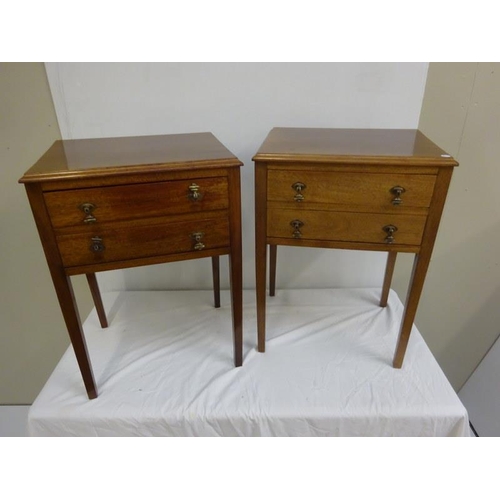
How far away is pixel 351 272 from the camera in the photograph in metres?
1.64

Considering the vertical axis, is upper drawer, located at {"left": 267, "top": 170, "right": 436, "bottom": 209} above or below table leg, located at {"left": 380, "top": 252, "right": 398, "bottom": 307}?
above

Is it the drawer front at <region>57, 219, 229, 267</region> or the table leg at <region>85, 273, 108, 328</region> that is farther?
the table leg at <region>85, 273, 108, 328</region>

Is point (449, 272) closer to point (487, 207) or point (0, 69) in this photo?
point (487, 207)

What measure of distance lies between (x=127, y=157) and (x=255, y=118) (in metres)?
0.55

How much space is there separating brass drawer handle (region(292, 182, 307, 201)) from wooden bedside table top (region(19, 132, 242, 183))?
0.59 feet

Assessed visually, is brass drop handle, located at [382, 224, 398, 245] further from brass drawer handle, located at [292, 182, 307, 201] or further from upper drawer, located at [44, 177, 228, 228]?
upper drawer, located at [44, 177, 228, 228]

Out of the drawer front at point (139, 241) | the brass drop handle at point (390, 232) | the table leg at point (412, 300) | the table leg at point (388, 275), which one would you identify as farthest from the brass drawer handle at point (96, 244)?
the table leg at point (388, 275)

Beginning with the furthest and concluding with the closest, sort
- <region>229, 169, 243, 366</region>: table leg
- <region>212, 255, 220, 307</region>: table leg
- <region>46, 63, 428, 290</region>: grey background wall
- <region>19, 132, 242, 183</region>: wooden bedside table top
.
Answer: <region>212, 255, 220, 307</region>: table leg < <region>46, 63, 428, 290</region>: grey background wall < <region>229, 169, 243, 366</region>: table leg < <region>19, 132, 242, 183</region>: wooden bedside table top

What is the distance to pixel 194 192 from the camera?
98cm

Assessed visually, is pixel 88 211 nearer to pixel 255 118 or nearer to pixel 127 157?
pixel 127 157

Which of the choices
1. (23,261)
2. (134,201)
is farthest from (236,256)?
(23,261)

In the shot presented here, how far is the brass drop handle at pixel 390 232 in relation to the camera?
1.06 m

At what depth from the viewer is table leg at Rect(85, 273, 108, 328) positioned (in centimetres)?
135

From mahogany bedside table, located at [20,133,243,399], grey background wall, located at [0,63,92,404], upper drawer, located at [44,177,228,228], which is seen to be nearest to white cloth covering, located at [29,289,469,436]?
mahogany bedside table, located at [20,133,243,399]
